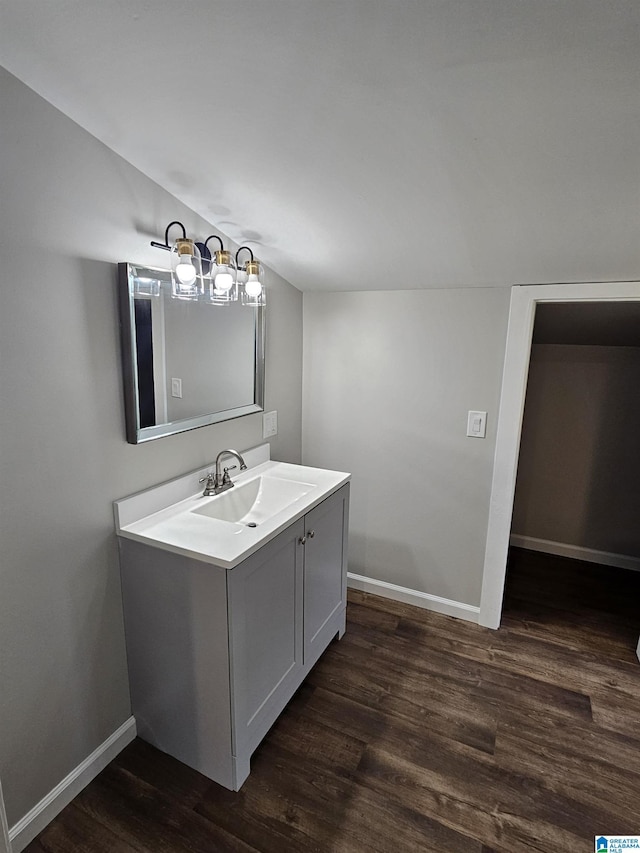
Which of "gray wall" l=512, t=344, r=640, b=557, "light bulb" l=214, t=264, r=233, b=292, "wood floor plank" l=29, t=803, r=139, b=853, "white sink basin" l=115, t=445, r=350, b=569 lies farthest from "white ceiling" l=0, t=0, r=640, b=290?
"wood floor plank" l=29, t=803, r=139, b=853

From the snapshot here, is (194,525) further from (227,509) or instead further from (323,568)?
(323,568)

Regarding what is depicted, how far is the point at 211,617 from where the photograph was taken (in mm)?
1413

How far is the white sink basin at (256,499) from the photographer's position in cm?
190

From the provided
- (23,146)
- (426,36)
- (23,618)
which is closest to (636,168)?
(426,36)

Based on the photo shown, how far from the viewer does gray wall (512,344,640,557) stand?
116 inches

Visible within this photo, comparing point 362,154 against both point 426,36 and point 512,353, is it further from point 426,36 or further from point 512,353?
point 512,353

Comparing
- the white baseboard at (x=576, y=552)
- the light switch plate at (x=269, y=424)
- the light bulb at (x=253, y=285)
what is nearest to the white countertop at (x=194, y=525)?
the light switch plate at (x=269, y=424)

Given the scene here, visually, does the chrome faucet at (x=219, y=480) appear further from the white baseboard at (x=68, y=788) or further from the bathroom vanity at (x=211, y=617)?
the white baseboard at (x=68, y=788)

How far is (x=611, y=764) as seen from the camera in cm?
163

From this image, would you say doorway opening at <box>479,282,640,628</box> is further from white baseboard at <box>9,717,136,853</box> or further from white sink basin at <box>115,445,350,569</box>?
white baseboard at <box>9,717,136,853</box>

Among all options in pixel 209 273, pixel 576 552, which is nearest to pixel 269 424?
pixel 209 273

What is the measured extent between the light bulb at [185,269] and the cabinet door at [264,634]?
97 centimetres

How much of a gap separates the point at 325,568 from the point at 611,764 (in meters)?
1.27

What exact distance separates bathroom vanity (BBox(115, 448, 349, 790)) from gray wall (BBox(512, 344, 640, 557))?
6.82 ft
